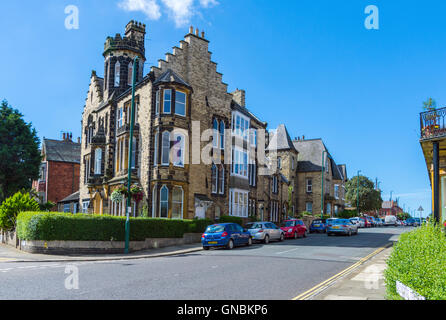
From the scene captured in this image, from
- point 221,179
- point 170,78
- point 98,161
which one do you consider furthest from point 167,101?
point 98,161

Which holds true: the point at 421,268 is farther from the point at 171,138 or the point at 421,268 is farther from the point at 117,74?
the point at 117,74

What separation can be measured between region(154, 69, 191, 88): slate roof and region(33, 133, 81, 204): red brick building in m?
25.7

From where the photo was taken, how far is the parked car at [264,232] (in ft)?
83.8

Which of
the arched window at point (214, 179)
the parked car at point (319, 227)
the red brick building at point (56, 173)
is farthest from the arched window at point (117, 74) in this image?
the parked car at point (319, 227)

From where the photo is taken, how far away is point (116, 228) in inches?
810

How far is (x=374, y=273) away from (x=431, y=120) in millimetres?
8080

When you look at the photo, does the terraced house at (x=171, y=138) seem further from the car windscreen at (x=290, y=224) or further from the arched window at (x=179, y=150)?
the car windscreen at (x=290, y=224)

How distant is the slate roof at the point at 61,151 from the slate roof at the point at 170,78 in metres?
25.8

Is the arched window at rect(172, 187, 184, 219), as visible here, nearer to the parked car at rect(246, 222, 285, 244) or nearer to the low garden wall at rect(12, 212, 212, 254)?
the low garden wall at rect(12, 212, 212, 254)

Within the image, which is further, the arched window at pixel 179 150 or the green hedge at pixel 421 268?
the arched window at pixel 179 150

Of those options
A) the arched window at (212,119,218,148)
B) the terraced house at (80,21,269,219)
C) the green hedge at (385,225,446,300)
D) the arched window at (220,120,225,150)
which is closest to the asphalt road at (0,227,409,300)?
the green hedge at (385,225,446,300)

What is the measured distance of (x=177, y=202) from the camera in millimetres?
27750

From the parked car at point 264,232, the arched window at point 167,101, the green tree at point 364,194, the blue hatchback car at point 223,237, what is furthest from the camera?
the green tree at point 364,194

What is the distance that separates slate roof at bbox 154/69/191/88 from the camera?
2775cm
